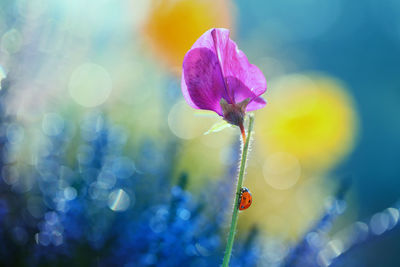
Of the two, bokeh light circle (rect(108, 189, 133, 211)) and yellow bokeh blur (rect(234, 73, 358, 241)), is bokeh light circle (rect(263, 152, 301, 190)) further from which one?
bokeh light circle (rect(108, 189, 133, 211))

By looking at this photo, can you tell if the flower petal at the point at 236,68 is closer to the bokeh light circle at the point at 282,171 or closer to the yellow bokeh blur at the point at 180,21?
the bokeh light circle at the point at 282,171

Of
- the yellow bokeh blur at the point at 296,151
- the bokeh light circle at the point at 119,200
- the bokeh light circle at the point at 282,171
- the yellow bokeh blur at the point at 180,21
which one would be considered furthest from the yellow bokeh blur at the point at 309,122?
the bokeh light circle at the point at 119,200

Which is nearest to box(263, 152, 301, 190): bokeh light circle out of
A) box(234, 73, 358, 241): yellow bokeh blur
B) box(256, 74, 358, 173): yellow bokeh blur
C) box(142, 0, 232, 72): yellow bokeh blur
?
box(234, 73, 358, 241): yellow bokeh blur

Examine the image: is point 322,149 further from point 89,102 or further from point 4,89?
point 4,89

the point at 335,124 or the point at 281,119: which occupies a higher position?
the point at 335,124

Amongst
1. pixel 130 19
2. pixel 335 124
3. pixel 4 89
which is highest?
pixel 335 124

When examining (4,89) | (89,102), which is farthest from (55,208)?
(89,102)

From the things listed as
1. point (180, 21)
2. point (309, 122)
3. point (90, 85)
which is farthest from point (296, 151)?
point (180, 21)
